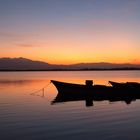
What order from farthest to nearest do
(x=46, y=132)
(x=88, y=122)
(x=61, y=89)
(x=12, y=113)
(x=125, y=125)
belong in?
(x=61, y=89) → (x=12, y=113) → (x=88, y=122) → (x=125, y=125) → (x=46, y=132)

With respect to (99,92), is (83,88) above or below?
above

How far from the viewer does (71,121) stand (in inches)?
→ 712

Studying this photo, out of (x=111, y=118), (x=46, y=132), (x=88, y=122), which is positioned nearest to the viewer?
(x=46, y=132)

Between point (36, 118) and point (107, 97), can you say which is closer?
point (36, 118)

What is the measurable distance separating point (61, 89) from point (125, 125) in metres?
20.1

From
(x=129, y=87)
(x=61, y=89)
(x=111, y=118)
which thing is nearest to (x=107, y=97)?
(x=129, y=87)

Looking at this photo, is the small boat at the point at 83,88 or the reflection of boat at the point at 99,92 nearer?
the reflection of boat at the point at 99,92

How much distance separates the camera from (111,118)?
1930 cm

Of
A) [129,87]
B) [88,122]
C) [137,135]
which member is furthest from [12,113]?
[129,87]

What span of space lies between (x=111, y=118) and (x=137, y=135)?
514 cm

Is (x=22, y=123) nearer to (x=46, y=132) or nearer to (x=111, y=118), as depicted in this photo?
(x=46, y=132)

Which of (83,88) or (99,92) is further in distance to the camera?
(83,88)

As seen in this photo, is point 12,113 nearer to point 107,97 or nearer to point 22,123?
point 22,123

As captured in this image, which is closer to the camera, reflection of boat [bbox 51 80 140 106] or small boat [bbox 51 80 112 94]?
reflection of boat [bbox 51 80 140 106]
